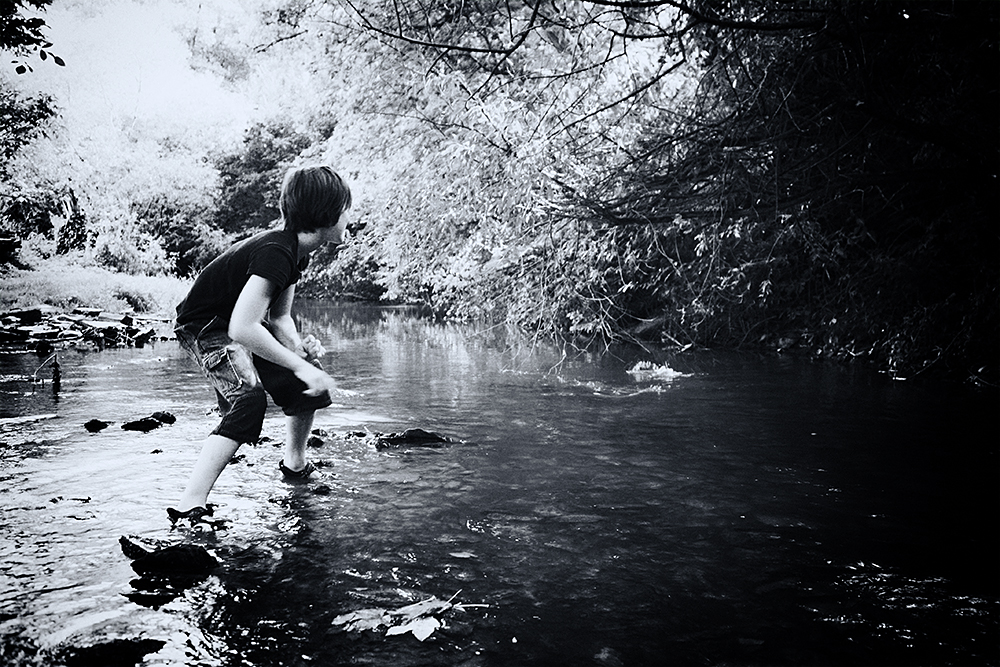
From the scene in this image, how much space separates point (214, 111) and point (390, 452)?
1783 centimetres

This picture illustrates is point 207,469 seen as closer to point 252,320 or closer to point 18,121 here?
point 252,320

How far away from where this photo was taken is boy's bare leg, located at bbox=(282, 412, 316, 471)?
348 centimetres

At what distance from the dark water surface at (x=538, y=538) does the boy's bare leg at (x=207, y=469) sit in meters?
0.15

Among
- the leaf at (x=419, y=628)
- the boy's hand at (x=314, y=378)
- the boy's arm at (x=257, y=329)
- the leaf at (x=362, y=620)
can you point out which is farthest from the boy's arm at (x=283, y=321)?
the leaf at (x=419, y=628)

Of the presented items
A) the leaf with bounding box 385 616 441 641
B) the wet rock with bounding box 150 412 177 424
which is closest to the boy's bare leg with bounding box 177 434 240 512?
the leaf with bounding box 385 616 441 641

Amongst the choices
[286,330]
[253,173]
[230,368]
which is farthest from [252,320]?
[253,173]

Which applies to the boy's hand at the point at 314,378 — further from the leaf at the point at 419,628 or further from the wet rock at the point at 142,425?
the wet rock at the point at 142,425

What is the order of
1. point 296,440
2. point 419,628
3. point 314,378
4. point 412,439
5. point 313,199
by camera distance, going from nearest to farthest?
point 419,628, point 314,378, point 313,199, point 296,440, point 412,439

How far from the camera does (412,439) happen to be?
14.8ft

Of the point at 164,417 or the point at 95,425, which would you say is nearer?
the point at 95,425

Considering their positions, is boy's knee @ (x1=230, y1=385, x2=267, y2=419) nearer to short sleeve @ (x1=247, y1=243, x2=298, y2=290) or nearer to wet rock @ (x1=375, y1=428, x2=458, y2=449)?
short sleeve @ (x1=247, y1=243, x2=298, y2=290)

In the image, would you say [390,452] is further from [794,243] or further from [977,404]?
[794,243]

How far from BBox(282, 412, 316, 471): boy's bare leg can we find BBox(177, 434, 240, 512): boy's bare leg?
1.88 feet

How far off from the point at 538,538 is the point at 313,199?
1.59 metres
